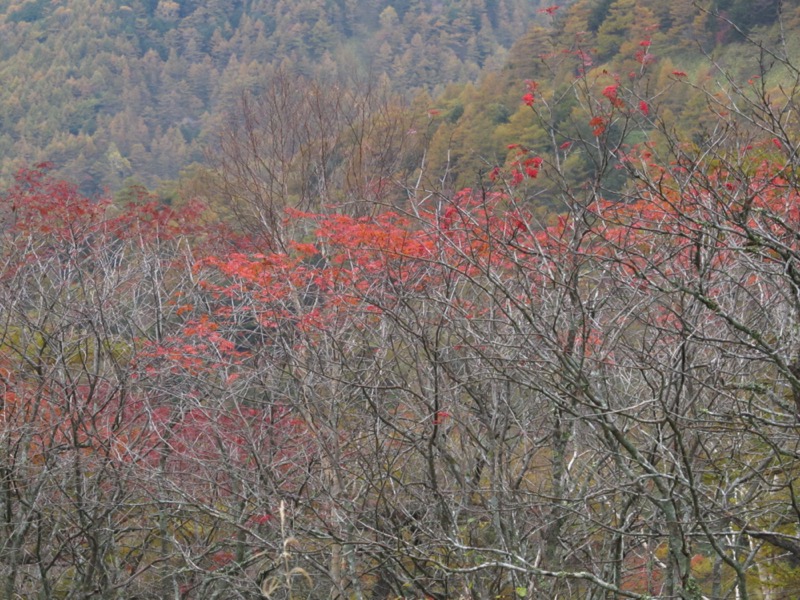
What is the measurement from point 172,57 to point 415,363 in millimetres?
89362

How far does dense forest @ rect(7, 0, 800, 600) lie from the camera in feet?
14.0

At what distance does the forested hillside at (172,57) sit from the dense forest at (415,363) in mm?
47863

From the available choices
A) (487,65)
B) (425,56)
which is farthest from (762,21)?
(425,56)

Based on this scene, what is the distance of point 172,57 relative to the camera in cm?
8738

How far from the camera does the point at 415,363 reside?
18.6 feet

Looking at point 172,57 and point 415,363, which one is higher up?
point 415,363

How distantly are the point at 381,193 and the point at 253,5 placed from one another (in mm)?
92656

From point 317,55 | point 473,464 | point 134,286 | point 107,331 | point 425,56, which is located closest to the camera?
point 473,464

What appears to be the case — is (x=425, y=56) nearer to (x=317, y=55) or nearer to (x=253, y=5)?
(x=317, y=55)

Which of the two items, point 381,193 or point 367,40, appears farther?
point 367,40

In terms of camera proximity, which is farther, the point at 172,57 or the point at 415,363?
the point at 172,57

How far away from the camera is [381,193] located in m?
9.72

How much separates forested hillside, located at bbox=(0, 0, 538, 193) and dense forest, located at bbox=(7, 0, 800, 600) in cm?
4786

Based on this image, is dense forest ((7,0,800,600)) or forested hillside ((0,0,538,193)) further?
forested hillside ((0,0,538,193))
